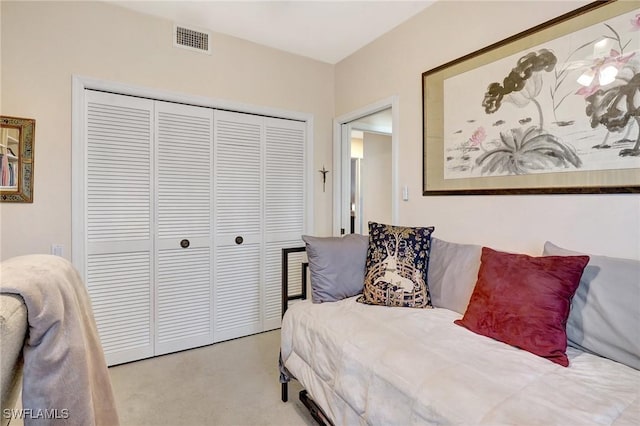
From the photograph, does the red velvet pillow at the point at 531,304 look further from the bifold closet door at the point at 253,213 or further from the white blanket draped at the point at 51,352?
the bifold closet door at the point at 253,213

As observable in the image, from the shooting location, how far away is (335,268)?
2.04 metres

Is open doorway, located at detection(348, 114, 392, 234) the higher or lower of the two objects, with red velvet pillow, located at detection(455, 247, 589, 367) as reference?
higher

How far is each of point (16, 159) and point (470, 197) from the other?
2.94 metres

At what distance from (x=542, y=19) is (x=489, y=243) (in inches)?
50.0

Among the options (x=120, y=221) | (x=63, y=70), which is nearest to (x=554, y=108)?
(x=120, y=221)

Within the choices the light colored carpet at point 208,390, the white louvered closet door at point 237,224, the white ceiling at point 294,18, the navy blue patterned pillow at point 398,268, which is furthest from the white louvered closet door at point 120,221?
the navy blue patterned pillow at point 398,268

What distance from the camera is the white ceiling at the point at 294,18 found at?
91.8 inches

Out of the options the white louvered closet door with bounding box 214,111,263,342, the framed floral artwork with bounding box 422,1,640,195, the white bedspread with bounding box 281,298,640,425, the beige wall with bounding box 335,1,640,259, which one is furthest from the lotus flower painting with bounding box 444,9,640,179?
the white louvered closet door with bounding box 214,111,263,342

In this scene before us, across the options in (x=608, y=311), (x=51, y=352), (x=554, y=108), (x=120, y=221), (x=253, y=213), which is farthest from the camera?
(x=253, y=213)

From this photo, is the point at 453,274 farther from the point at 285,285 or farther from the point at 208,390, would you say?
the point at 208,390

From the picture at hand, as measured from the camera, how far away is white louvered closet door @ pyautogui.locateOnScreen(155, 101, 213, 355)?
101 inches

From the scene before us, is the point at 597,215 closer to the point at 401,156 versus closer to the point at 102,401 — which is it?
the point at 401,156

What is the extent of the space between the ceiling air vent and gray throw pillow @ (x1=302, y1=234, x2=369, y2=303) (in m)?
1.87

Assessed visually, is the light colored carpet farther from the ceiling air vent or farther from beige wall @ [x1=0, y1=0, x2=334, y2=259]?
the ceiling air vent
